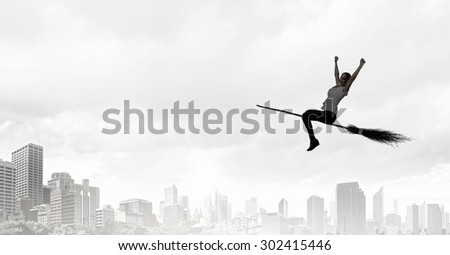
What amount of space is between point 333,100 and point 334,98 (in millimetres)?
40

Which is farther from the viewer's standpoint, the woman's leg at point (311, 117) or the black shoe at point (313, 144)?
the black shoe at point (313, 144)

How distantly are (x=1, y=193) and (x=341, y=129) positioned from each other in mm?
25949

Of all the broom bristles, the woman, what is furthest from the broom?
the woman

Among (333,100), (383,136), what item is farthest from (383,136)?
(333,100)

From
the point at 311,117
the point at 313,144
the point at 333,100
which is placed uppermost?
the point at 333,100

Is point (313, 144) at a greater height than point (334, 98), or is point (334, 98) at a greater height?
point (334, 98)

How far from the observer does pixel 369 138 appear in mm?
10172

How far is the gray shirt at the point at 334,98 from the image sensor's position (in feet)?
30.7

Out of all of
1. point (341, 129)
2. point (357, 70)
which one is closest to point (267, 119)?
point (341, 129)

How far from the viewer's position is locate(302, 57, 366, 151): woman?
9.37 metres

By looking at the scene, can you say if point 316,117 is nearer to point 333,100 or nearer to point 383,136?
point 333,100

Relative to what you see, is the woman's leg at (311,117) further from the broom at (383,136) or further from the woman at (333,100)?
the broom at (383,136)

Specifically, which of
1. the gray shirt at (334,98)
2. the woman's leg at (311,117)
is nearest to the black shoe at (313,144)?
the woman's leg at (311,117)

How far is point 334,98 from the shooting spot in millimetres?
9406
